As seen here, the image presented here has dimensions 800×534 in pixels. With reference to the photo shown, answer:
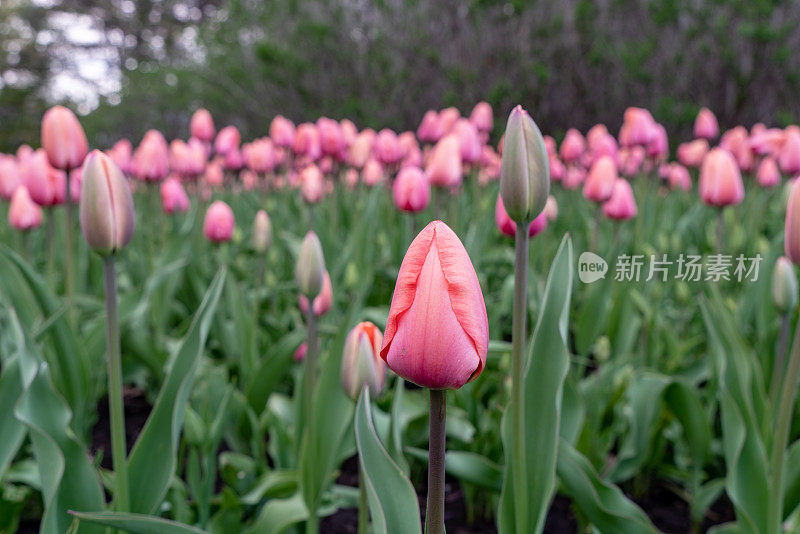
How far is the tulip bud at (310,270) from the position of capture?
1144 millimetres

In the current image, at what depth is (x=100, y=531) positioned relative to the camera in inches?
40.3

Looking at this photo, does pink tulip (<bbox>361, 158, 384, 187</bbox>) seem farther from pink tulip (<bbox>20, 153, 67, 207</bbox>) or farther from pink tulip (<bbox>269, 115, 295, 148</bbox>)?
pink tulip (<bbox>20, 153, 67, 207</bbox>)

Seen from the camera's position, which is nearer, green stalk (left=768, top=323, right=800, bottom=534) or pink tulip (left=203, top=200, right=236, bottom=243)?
green stalk (left=768, top=323, right=800, bottom=534)

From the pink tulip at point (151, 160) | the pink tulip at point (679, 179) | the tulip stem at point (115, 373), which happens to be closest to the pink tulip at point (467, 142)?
the pink tulip at point (151, 160)

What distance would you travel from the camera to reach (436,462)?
63 cm

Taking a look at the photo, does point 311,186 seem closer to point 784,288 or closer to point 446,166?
point 446,166

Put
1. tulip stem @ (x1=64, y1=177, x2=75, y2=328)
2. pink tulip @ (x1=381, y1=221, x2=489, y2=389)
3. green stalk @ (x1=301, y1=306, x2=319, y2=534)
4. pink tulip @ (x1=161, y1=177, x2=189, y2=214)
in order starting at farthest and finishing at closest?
1. pink tulip @ (x1=161, y1=177, x2=189, y2=214)
2. tulip stem @ (x1=64, y1=177, x2=75, y2=328)
3. green stalk @ (x1=301, y1=306, x2=319, y2=534)
4. pink tulip @ (x1=381, y1=221, x2=489, y2=389)

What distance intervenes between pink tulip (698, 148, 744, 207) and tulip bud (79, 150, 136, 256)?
70.7 inches

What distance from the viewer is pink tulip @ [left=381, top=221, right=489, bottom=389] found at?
1.93ft

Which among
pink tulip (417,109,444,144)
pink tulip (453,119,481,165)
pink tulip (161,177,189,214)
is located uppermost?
pink tulip (417,109,444,144)

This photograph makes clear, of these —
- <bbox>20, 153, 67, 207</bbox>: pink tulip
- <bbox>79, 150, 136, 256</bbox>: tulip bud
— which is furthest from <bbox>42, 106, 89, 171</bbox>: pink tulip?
<bbox>79, 150, 136, 256</bbox>: tulip bud

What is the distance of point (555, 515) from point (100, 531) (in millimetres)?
1061

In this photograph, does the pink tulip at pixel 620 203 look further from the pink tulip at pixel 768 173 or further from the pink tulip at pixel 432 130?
the pink tulip at pixel 768 173

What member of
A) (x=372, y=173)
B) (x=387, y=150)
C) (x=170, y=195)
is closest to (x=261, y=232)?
(x=170, y=195)
